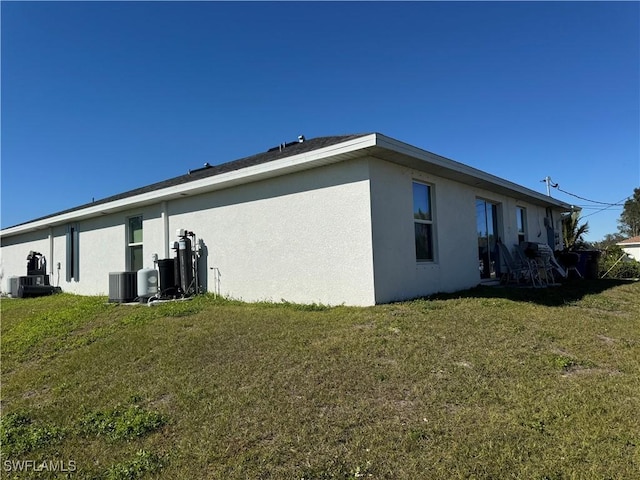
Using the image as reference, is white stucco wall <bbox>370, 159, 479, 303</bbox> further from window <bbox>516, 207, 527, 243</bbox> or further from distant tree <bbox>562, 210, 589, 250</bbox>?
distant tree <bbox>562, 210, 589, 250</bbox>

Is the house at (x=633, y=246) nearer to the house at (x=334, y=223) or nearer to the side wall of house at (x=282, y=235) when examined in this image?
the house at (x=334, y=223)

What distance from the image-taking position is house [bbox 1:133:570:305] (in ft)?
22.2

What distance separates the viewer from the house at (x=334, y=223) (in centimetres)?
678

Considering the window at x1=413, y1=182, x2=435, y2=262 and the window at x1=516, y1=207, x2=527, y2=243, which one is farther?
the window at x1=516, y1=207, x2=527, y2=243

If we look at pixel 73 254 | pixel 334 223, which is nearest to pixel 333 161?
pixel 334 223

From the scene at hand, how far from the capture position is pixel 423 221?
316 inches

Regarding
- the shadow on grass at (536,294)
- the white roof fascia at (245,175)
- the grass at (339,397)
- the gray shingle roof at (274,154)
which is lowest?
the grass at (339,397)

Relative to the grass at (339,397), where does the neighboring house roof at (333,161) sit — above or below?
above

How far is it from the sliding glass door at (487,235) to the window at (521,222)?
1.82 metres

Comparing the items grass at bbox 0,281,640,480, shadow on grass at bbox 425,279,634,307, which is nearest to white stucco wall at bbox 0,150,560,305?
shadow on grass at bbox 425,279,634,307

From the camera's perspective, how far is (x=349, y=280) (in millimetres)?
6867

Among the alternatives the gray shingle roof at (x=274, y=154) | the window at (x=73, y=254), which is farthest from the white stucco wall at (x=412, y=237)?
the window at (x=73, y=254)

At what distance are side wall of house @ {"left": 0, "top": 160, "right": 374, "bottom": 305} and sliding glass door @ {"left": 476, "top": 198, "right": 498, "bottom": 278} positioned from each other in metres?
4.66

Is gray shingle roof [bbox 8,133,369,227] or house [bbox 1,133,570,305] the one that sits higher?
gray shingle roof [bbox 8,133,369,227]
